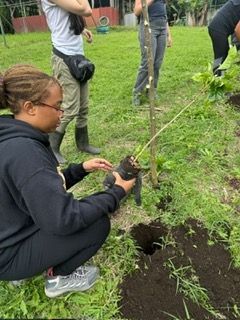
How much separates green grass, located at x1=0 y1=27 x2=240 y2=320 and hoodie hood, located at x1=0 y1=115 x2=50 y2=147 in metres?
1.02

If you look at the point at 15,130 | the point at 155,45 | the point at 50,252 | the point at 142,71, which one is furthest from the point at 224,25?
the point at 50,252

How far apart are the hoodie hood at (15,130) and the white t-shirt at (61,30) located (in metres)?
1.58

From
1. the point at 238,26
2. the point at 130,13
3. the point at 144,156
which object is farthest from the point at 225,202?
the point at 130,13

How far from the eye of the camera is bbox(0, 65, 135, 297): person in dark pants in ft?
5.20

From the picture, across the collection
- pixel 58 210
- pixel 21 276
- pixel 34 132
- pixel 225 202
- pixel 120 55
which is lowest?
pixel 120 55

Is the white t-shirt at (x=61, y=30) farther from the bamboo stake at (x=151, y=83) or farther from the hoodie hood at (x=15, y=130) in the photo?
the hoodie hood at (x=15, y=130)

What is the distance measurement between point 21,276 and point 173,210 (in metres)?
1.28

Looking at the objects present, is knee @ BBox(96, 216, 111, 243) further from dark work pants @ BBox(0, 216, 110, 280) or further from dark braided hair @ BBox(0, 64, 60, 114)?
dark braided hair @ BBox(0, 64, 60, 114)

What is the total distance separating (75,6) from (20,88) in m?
1.40

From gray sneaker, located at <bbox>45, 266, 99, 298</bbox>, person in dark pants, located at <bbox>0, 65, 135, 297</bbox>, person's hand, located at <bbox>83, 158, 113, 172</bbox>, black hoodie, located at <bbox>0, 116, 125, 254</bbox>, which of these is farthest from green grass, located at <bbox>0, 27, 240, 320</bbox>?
black hoodie, located at <bbox>0, 116, 125, 254</bbox>

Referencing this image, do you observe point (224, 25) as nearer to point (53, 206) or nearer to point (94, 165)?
point (94, 165)

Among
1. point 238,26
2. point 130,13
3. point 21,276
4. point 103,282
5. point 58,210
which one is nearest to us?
point 58,210

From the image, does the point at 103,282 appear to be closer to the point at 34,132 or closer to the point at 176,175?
the point at 34,132

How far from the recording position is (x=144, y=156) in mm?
3270
